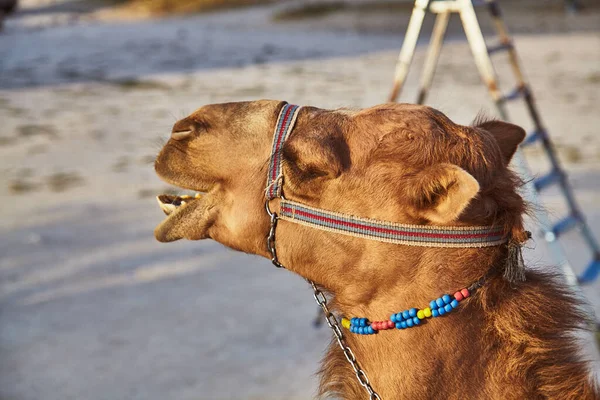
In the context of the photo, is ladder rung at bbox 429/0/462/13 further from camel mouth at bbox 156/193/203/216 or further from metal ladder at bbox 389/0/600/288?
camel mouth at bbox 156/193/203/216

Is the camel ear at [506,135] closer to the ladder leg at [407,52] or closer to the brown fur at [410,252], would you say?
the brown fur at [410,252]

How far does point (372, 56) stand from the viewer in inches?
812

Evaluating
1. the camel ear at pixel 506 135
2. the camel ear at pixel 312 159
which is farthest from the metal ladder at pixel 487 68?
the camel ear at pixel 312 159

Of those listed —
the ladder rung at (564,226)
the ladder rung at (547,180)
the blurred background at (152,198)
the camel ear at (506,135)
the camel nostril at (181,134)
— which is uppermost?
the camel ear at (506,135)

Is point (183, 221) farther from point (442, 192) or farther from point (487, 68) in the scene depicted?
point (487, 68)

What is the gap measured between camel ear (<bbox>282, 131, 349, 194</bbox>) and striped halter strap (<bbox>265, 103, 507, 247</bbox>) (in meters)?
0.03

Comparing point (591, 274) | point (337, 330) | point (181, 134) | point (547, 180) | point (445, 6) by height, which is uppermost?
point (181, 134)

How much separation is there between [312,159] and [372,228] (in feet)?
0.84

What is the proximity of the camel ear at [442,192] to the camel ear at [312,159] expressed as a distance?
0.75 feet

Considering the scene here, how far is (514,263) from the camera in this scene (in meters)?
2.10

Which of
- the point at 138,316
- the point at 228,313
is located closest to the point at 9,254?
the point at 138,316

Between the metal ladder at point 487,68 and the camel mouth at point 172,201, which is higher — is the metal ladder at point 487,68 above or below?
below

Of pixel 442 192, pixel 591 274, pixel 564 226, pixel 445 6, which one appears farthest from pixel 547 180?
pixel 442 192

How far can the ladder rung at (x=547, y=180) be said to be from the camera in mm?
5068
